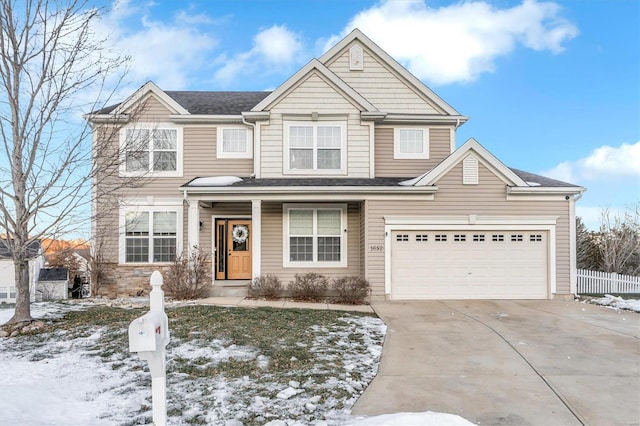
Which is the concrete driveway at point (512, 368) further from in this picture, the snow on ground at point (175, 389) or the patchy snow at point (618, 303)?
the patchy snow at point (618, 303)

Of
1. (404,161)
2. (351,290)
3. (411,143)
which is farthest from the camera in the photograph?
(411,143)

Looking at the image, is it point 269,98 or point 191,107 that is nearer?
point 269,98

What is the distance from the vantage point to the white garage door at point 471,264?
11.6m

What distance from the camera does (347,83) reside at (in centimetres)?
1378

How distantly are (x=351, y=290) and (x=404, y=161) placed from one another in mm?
5111

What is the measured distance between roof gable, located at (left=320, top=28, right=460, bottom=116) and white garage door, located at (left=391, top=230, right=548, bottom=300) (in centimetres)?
478

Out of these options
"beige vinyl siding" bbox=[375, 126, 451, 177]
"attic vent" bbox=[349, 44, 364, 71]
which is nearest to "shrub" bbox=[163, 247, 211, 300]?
"beige vinyl siding" bbox=[375, 126, 451, 177]

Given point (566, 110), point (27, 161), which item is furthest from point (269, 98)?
point (566, 110)

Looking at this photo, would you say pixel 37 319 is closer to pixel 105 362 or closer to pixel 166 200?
pixel 105 362

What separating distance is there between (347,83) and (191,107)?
549 cm

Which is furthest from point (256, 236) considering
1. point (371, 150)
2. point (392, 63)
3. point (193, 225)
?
point (392, 63)

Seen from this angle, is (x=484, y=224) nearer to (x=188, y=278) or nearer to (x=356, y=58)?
(x=356, y=58)

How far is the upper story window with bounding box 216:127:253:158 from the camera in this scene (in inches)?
524

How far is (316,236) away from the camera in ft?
41.1
